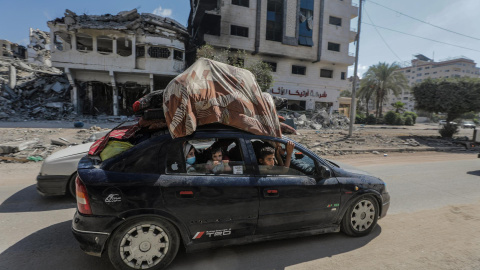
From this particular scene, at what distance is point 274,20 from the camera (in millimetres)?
29500

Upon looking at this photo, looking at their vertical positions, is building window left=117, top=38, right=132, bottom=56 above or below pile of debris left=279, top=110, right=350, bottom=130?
above

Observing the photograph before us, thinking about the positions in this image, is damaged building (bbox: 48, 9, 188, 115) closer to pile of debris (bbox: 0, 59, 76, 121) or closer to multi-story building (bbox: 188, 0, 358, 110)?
pile of debris (bbox: 0, 59, 76, 121)

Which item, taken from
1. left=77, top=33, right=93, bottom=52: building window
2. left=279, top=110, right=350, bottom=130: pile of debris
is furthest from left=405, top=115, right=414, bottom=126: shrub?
left=77, top=33, right=93, bottom=52: building window

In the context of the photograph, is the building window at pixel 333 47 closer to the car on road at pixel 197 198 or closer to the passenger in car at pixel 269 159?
the car on road at pixel 197 198

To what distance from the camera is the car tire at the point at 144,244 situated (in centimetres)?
247

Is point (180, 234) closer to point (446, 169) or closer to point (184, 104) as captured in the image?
point (184, 104)

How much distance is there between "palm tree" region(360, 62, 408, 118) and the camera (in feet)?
122

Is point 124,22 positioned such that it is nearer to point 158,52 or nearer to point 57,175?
point 158,52

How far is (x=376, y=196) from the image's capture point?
3.60 metres

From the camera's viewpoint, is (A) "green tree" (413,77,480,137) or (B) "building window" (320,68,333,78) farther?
(B) "building window" (320,68,333,78)

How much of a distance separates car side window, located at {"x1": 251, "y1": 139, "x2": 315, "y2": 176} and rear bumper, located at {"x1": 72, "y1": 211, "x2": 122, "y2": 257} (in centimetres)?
167

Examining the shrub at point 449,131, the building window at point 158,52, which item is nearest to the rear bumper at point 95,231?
the building window at point 158,52

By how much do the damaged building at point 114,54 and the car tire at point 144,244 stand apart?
23.1m

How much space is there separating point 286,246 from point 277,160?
1.13m
